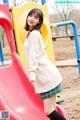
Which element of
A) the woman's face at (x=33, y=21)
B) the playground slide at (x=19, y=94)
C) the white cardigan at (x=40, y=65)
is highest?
the woman's face at (x=33, y=21)

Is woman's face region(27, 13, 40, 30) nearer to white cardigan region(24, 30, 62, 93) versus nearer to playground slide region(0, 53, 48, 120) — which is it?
white cardigan region(24, 30, 62, 93)

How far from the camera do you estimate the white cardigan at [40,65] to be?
2568 millimetres

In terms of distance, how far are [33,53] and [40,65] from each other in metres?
0.15

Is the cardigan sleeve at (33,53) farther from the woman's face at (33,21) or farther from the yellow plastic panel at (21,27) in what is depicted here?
the yellow plastic panel at (21,27)

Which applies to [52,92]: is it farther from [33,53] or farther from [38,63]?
[33,53]

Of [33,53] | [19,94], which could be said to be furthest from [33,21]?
[19,94]

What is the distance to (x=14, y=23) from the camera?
4.07 m

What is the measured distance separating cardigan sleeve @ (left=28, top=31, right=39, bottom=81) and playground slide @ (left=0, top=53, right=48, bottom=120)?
2.20 ft

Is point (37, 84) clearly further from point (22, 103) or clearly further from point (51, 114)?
point (22, 103)

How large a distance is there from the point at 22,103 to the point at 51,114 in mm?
539

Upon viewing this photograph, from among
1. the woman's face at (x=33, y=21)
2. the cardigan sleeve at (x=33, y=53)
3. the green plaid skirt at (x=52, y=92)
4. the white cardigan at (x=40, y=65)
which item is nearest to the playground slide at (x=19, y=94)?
the green plaid skirt at (x=52, y=92)

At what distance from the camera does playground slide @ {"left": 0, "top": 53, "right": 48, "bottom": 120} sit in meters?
3.13

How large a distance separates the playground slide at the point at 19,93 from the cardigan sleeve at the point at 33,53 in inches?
26.4

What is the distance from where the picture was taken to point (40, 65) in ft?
8.71
